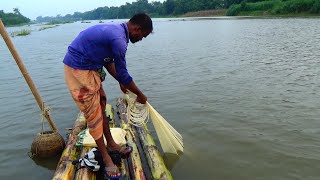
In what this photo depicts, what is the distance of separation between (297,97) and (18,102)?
8.20 metres

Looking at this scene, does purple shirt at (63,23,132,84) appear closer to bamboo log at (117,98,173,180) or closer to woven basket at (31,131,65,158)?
bamboo log at (117,98,173,180)

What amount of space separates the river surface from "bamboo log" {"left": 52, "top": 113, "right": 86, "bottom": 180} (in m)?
0.64

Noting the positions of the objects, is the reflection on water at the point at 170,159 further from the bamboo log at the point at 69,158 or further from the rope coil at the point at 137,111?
the bamboo log at the point at 69,158

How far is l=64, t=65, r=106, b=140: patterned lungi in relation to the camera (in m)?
4.45

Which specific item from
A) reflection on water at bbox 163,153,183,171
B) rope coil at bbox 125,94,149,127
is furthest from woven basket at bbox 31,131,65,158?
reflection on water at bbox 163,153,183,171

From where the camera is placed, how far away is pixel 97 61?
4445 mm

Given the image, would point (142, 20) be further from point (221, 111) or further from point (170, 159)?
point (221, 111)

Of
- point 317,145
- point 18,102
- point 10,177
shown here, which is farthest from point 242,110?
point 18,102

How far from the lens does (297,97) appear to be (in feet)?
29.3

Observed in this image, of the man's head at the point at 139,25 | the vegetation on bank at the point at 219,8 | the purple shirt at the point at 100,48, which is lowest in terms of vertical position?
the vegetation on bank at the point at 219,8

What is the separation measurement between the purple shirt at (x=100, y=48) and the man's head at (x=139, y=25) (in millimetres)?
79

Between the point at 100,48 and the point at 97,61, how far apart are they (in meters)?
0.20

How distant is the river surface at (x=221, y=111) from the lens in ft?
19.3

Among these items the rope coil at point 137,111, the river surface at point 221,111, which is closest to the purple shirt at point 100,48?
the rope coil at point 137,111
